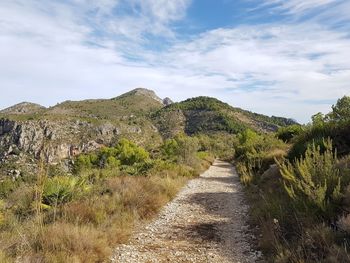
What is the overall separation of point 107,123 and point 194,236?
79.6 metres

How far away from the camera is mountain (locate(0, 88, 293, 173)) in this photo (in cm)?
7145

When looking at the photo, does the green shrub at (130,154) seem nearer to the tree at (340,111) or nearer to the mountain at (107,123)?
the mountain at (107,123)

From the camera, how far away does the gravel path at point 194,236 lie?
6.31m

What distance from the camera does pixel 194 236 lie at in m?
7.66

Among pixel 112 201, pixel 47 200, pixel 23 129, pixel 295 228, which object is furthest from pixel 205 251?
pixel 23 129

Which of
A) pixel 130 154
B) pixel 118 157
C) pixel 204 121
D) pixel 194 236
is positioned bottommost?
pixel 118 157

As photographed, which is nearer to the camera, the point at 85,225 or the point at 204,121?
the point at 85,225

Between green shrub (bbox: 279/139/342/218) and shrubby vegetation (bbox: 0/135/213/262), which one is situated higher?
green shrub (bbox: 279/139/342/218)

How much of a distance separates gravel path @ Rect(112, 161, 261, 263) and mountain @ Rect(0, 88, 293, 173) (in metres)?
37.9

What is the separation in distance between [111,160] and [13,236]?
31.8 metres

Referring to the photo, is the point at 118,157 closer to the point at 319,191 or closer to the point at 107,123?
the point at 319,191

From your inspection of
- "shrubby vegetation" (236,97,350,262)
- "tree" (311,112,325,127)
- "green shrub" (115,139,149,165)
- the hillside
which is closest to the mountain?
the hillside

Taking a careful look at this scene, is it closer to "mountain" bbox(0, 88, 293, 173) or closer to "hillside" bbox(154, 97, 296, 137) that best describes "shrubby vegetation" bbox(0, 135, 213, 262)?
"mountain" bbox(0, 88, 293, 173)

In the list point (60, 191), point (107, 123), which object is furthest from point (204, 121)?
point (60, 191)
